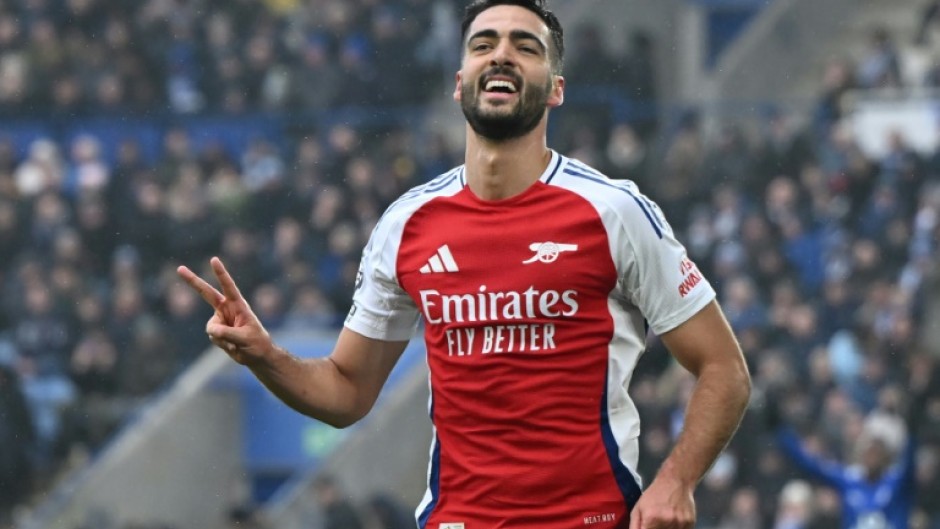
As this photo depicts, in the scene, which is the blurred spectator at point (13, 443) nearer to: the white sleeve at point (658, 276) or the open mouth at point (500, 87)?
the open mouth at point (500, 87)

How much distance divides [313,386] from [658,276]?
947mm

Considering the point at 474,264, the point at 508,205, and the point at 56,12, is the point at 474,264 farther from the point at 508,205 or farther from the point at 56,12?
the point at 56,12

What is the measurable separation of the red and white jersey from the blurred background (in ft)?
24.9

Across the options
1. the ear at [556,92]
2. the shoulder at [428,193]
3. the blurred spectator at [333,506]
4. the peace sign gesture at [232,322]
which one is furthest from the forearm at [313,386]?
the blurred spectator at [333,506]

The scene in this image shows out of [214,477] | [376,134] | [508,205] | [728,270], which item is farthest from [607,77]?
[508,205]

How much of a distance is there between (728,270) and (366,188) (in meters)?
3.76

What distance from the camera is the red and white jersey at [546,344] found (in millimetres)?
4605

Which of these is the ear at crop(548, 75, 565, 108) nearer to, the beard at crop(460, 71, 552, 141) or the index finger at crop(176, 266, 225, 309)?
the beard at crop(460, 71, 552, 141)

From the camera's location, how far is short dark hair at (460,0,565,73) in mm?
4859

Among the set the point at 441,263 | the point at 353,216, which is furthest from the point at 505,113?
the point at 353,216

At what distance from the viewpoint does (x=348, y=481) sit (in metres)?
14.3

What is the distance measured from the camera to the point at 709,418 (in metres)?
4.55

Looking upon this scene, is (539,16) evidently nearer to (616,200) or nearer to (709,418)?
(616,200)

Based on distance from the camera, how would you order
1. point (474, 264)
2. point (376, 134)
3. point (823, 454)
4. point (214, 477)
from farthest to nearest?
1. point (376, 134)
2. point (214, 477)
3. point (823, 454)
4. point (474, 264)
